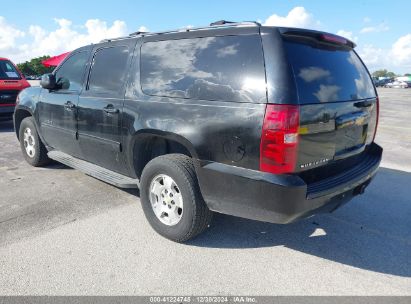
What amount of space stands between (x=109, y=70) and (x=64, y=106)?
3.19ft

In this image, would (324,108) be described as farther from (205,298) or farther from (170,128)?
(205,298)

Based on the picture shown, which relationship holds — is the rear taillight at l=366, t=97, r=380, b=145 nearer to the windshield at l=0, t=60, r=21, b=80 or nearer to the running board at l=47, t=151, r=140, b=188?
the running board at l=47, t=151, r=140, b=188

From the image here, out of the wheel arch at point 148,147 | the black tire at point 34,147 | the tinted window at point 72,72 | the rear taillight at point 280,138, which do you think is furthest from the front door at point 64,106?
the rear taillight at point 280,138

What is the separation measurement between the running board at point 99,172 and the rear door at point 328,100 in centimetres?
190

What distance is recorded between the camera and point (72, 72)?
4.63 metres

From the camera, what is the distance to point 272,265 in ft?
9.68

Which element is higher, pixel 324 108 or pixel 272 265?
pixel 324 108

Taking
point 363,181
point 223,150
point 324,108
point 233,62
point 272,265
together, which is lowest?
point 272,265

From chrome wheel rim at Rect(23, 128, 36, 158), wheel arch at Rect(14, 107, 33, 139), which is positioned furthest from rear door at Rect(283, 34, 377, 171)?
wheel arch at Rect(14, 107, 33, 139)

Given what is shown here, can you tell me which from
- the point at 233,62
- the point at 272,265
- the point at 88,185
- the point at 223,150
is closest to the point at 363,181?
the point at 272,265

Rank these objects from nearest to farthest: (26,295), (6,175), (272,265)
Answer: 1. (26,295)
2. (272,265)
3. (6,175)

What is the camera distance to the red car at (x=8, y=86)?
9523mm

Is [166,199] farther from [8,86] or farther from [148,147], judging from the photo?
[8,86]

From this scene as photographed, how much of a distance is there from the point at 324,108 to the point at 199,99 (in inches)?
40.2
